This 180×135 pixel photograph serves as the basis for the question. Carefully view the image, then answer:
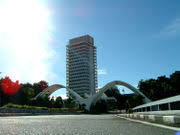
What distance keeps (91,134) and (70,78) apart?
169 metres

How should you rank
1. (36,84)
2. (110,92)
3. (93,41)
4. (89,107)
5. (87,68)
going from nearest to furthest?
(89,107) → (36,84) → (110,92) → (87,68) → (93,41)

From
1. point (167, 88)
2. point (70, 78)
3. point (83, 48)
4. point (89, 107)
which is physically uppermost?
point (83, 48)

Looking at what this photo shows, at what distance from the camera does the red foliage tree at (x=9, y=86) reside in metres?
68.0

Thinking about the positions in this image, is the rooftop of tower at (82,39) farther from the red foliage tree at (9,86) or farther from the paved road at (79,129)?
the paved road at (79,129)

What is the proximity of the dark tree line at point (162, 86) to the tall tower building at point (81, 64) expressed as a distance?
9123 centimetres

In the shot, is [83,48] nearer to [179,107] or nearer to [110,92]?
[110,92]

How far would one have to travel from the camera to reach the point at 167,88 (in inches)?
2416

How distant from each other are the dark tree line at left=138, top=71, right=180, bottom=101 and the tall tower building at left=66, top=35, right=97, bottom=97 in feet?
299

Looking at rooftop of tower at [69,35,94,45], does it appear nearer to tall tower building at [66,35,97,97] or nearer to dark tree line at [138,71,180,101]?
tall tower building at [66,35,97,97]

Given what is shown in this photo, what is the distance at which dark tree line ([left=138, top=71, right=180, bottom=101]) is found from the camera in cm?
6077

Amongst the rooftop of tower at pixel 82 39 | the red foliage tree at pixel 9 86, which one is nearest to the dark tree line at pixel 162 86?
the red foliage tree at pixel 9 86

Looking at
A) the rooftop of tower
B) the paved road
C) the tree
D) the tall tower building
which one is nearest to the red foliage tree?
the tree

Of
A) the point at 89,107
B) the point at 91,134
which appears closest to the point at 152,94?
the point at 89,107

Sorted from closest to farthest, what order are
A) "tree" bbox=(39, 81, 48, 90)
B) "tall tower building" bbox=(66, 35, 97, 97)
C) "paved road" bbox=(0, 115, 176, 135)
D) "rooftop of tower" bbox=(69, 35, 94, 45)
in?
1. "paved road" bbox=(0, 115, 176, 135)
2. "tree" bbox=(39, 81, 48, 90)
3. "tall tower building" bbox=(66, 35, 97, 97)
4. "rooftop of tower" bbox=(69, 35, 94, 45)
